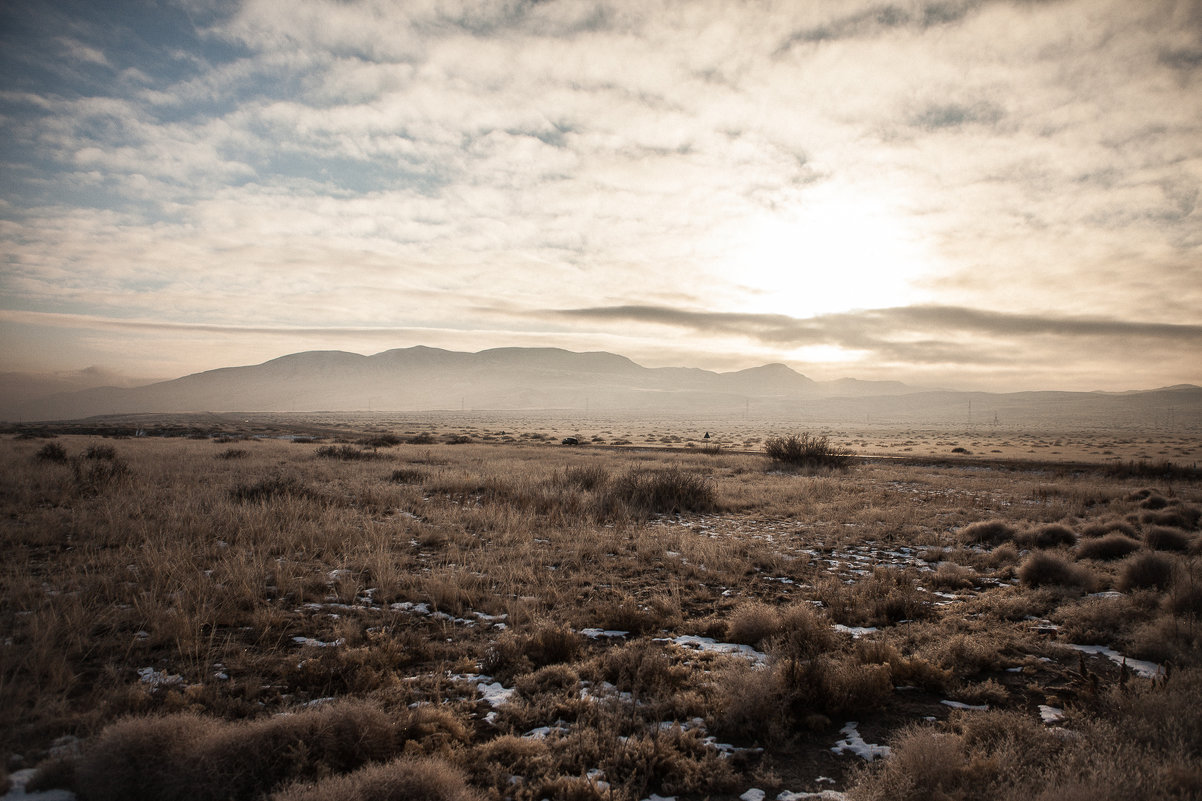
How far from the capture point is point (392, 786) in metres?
2.92

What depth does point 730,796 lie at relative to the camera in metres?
3.35

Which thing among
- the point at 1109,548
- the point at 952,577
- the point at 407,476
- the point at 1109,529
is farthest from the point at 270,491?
the point at 1109,529

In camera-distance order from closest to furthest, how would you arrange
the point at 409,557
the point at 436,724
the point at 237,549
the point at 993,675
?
the point at 436,724, the point at 993,675, the point at 237,549, the point at 409,557

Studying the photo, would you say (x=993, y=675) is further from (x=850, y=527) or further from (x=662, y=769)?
(x=850, y=527)

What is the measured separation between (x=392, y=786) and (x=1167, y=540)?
41.1ft

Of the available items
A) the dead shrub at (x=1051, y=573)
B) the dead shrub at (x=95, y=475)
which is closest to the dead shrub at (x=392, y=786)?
the dead shrub at (x=1051, y=573)

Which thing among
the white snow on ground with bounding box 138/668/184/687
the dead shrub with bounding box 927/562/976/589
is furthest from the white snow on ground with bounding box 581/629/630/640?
the dead shrub with bounding box 927/562/976/589

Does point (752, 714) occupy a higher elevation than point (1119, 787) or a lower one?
lower

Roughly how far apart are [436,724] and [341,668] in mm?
1305

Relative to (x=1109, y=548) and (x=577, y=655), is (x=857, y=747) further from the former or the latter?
(x=1109, y=548)

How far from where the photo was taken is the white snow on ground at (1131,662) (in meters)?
4.61

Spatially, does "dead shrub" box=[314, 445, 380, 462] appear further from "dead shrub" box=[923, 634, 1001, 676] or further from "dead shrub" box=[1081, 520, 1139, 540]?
"dead shrub" box=[1081, 520, 1139, 540]

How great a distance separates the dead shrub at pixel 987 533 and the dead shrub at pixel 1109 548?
48.2 inches

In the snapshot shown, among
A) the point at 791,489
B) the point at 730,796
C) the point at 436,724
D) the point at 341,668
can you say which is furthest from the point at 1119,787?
the point at 791,489
